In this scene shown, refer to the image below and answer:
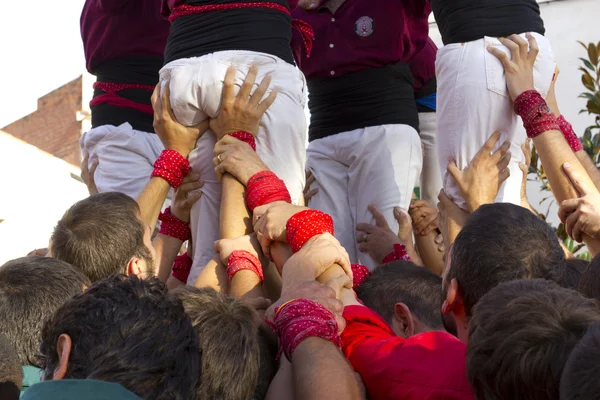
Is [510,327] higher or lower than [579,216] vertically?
higher

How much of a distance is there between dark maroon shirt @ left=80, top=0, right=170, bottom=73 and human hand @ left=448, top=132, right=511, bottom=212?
173cm

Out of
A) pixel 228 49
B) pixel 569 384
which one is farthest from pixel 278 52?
pixel 569 384

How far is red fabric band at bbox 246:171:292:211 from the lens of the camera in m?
2.98

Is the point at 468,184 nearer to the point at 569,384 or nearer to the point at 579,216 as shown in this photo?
the point at 579,216

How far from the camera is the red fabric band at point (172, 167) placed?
3334 millimetres

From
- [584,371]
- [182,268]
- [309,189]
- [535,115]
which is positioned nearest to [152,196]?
[182,268]

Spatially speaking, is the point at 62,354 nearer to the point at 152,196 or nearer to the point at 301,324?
the point at 301,324

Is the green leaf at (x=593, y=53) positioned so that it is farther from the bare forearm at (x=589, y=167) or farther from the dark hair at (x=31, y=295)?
the dark hair at (x=31, y=295)

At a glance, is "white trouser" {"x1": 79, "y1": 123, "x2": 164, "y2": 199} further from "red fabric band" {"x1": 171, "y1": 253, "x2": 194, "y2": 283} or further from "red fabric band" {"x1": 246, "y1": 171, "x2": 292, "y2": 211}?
"red fabric band" {"x1": 246, "y1": 171, "x2": 292, "y2": 211}

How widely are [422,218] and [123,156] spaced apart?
147 cm

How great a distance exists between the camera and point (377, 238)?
143 inches

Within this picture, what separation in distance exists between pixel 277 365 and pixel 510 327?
710mm

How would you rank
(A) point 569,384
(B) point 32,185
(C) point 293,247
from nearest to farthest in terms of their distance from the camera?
(A) point 569,384 < (C) point 293,247 < (B) point 32,185

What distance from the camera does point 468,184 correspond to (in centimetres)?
316
